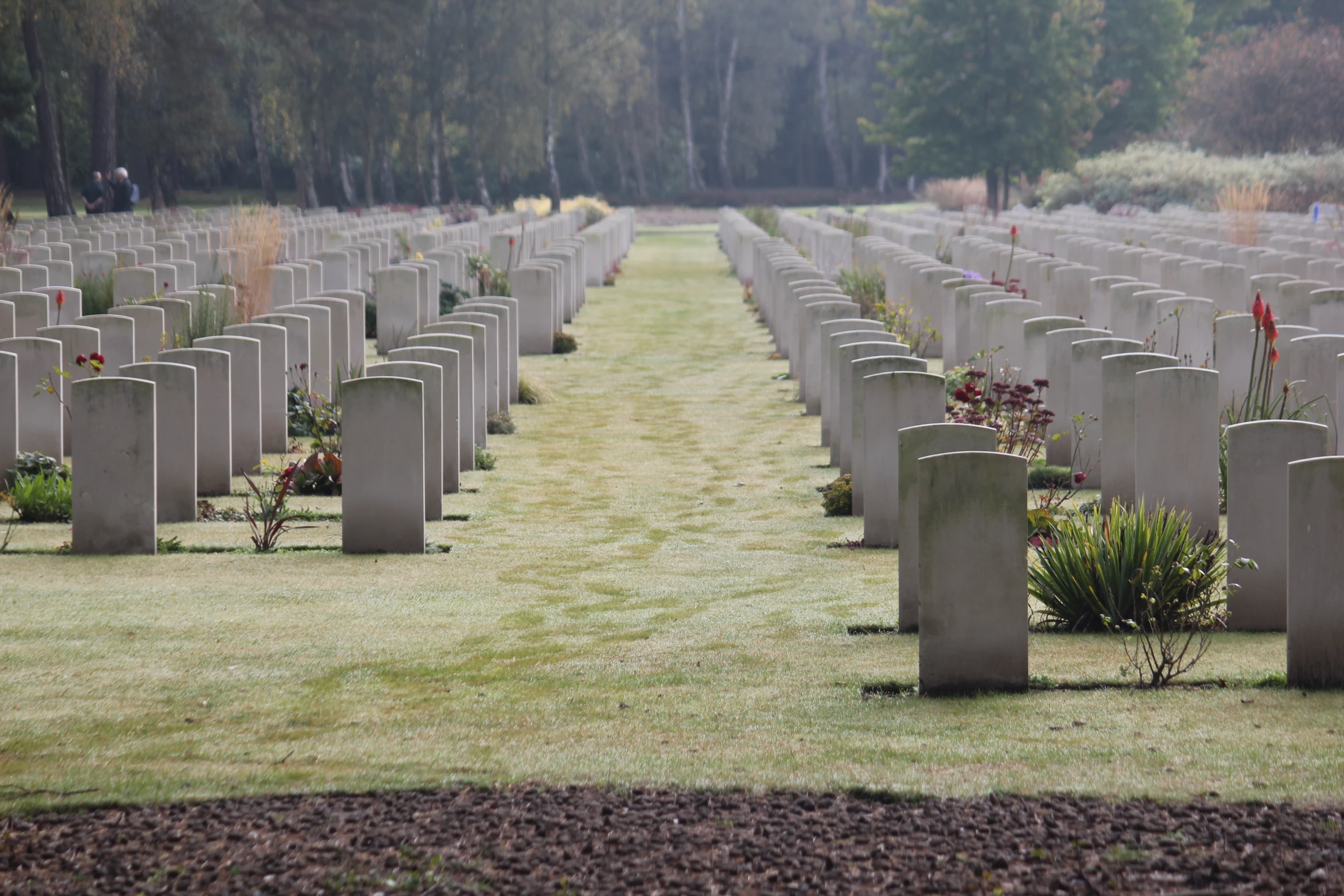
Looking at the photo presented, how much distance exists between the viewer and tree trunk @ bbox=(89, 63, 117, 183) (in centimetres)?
3800

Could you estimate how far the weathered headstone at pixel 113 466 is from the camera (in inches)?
280

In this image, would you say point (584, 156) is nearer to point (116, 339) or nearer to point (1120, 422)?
A: point (116, 339)

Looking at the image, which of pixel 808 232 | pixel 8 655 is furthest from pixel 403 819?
pixel 808 232

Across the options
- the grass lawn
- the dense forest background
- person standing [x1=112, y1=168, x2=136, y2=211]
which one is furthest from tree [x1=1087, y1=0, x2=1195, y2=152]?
the grass lawn

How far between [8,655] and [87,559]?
67.0 inches

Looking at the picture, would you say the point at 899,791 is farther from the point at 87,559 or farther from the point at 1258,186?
the point at 1258,186

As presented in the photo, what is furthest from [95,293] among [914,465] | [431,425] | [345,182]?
[345,182]

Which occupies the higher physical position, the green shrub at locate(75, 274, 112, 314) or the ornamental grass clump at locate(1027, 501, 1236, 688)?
the green shrub at locate(75, 274, 112, 314)

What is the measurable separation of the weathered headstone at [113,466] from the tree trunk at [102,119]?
33407mm

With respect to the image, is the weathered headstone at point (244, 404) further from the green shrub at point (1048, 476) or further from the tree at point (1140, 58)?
the tree at point (1140, 58)

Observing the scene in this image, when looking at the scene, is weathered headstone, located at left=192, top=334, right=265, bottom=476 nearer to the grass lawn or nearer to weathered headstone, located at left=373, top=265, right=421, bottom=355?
the grass lawn

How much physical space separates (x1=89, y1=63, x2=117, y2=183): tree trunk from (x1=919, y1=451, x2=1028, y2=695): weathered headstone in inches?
1452

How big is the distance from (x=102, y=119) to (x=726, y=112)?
44.1m

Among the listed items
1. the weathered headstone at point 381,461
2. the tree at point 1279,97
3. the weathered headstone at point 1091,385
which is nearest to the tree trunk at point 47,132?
the weathered headstone at point 381,461
